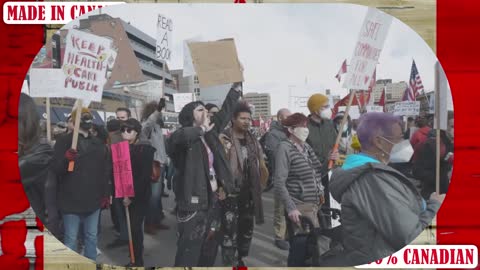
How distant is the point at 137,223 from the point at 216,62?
2.59ft

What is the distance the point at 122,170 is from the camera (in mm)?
2645

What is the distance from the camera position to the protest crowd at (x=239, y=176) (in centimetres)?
263

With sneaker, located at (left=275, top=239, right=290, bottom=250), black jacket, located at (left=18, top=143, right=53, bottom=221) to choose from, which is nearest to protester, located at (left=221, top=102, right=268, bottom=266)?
sneaker, located at (left=275, top=239, right=290, bottom=250)

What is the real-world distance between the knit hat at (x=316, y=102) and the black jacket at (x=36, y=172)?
1.15 m

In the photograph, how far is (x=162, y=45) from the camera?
8.58 feet

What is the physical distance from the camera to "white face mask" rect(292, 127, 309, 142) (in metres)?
2.63

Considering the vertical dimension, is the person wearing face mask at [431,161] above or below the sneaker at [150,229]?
above

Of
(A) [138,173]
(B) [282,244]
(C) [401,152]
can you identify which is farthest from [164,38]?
(C) [401,152]

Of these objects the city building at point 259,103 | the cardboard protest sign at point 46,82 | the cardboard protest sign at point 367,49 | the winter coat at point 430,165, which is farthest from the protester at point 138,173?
the winter coat at point 430,165

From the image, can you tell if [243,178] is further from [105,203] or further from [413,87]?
[413,87]

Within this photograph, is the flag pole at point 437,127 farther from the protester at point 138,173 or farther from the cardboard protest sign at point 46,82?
the cardboard protest sign at point 46,82

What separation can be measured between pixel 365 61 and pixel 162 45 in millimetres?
886

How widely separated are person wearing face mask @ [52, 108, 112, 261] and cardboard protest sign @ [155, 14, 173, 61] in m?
0.41

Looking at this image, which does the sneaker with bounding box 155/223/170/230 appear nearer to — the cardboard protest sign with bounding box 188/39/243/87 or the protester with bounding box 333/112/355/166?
the cardboard protest sign with bounding box 188/39/243/87
